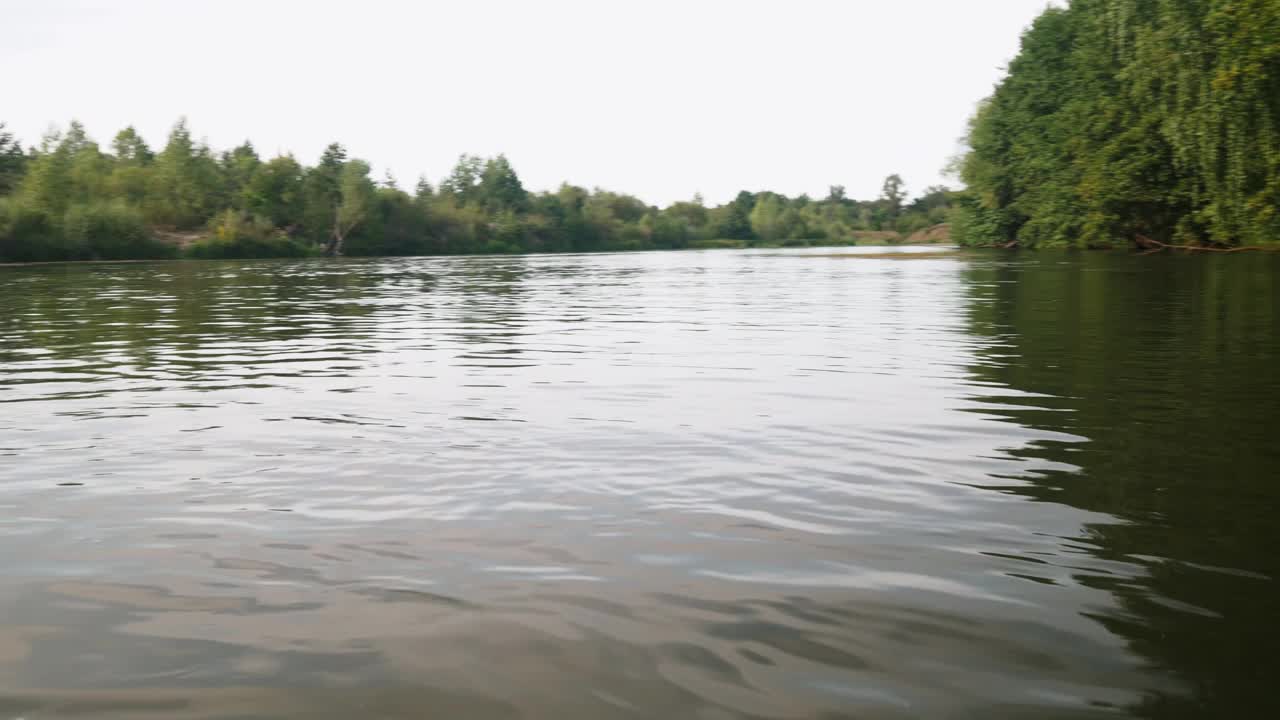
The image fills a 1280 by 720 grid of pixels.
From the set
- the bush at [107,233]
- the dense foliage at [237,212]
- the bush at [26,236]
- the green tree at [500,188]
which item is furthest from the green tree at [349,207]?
the green tree at [500,188]

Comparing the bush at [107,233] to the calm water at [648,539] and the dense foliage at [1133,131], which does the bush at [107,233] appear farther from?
the calm water at [648,539]

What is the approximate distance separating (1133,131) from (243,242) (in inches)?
3467

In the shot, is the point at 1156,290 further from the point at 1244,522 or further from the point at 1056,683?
the point at 1056,683

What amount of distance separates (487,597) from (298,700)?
1.26 meters

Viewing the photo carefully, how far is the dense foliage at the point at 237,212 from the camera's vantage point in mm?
90250

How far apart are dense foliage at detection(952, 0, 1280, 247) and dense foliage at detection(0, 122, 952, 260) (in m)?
23.6

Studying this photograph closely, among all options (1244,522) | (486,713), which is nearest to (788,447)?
(1244,522)

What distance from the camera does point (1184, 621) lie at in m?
4.43

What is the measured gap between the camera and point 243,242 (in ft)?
353

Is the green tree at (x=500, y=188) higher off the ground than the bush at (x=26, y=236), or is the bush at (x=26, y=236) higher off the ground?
the green tree at (x=500, y=188)

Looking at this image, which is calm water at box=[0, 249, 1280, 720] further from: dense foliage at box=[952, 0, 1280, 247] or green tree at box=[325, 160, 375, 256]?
green tree at box=[325, 160, 375, 256]

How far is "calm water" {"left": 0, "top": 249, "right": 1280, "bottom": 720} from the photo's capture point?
3918 millimetres

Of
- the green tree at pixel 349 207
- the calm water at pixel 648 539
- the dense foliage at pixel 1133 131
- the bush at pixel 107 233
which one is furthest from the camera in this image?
the green tree at pixel 349 207

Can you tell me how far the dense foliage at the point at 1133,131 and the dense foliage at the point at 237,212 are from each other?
77.5ft
